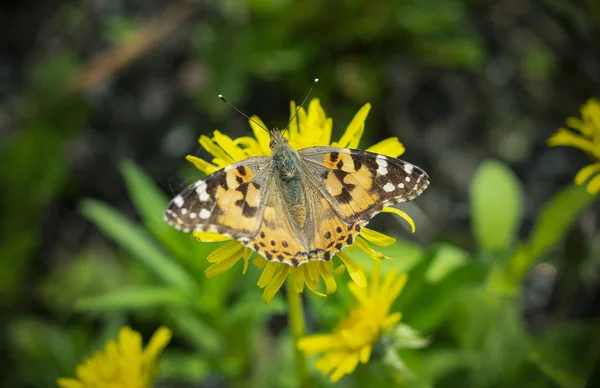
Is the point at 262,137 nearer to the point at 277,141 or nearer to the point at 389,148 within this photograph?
the point at 277,141

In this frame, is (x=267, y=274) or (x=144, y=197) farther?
(x=144, y=197)

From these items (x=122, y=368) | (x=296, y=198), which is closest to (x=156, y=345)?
(x=122, y=368)

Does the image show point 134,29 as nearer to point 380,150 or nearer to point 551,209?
point 380,150

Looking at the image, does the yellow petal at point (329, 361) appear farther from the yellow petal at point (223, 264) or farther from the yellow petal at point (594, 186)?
the yellow petal at point (594, 186)

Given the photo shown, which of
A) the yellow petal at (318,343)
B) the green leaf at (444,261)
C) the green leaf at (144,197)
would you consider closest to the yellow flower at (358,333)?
the yellow petal at (318,343)

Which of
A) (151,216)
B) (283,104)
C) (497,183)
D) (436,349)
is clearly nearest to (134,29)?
(283,104)

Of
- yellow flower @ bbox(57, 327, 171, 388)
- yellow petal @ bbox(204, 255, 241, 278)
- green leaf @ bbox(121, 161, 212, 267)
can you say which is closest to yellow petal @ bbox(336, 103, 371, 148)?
yellow petal @ bbox(204, 255, 241, 278)
